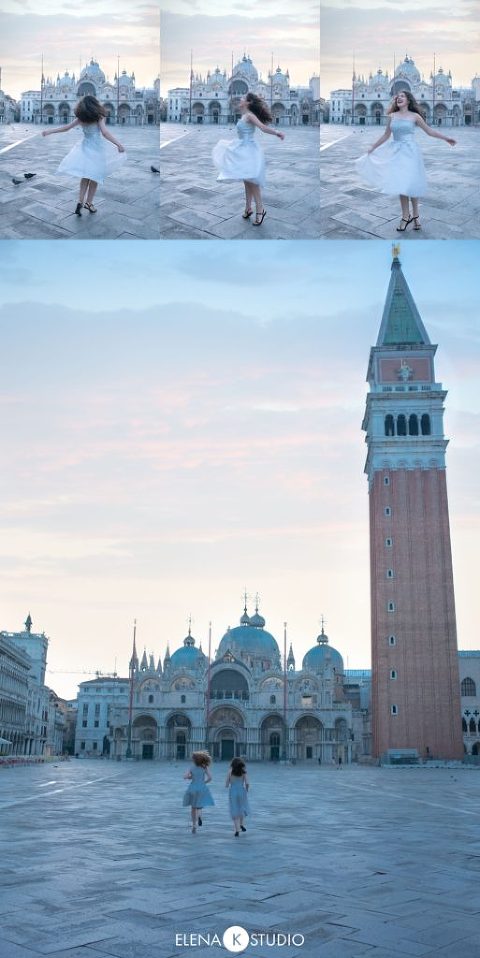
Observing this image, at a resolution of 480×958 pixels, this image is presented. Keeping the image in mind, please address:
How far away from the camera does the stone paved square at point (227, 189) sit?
1229 centimetres

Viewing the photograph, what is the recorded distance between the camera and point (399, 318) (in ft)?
186

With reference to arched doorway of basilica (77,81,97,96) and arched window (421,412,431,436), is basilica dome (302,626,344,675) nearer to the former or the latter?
arched window (421,412,431,436)

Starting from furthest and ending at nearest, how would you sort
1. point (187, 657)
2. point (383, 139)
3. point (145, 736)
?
point (187, 657) → point (145, 736) → point (383, 139)

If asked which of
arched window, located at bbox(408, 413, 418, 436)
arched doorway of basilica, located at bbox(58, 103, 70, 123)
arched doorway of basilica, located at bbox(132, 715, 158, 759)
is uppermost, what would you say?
arched doorway of basilica, located at bbox(58, 103, 70, 123)

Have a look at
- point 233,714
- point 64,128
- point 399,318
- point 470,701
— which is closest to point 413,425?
point 399,318

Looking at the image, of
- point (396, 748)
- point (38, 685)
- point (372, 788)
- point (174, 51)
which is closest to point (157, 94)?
point (174, 51)

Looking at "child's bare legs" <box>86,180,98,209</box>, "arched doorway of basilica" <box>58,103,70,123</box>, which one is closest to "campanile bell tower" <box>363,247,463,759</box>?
"child's bare legs" <box>86,180,98,209</box>

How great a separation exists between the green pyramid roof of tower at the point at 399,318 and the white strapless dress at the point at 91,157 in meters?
44.7

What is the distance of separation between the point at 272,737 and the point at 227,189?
2350 inches

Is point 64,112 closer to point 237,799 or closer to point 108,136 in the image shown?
point 108,136

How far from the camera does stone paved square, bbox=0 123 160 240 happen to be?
1220 cm

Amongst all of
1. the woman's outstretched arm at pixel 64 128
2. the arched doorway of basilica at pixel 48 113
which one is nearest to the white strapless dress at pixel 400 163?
the woman's outstretched arm at pixel 64 128

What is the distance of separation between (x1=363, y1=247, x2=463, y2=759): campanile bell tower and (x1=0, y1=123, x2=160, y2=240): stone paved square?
41028mm

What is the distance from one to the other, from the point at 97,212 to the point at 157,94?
7.12 ft
